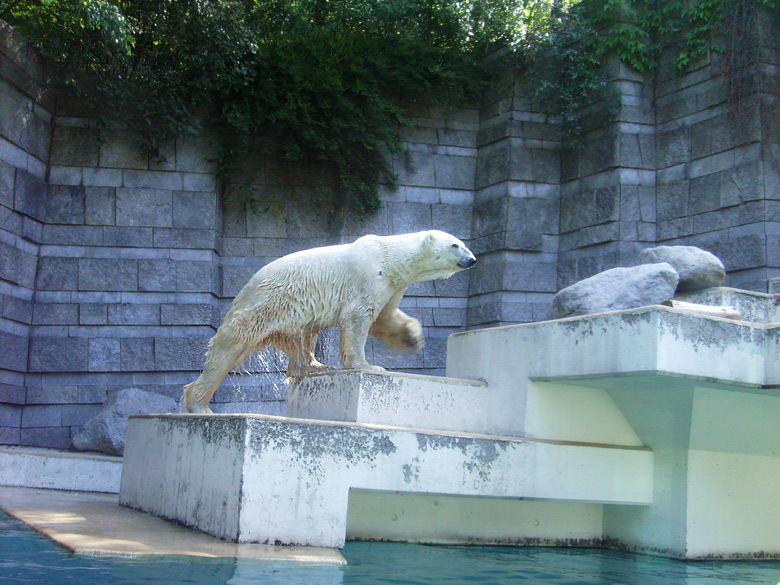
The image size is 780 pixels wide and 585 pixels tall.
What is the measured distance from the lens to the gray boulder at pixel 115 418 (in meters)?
8.51

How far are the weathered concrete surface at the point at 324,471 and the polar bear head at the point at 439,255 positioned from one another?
1.34 meters

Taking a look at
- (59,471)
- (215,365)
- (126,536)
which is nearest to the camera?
(126,536)

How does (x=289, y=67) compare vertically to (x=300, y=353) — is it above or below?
above

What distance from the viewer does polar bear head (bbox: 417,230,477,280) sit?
576 cm

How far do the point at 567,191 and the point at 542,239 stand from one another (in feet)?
2.23

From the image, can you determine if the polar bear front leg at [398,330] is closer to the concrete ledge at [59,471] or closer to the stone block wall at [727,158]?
the concrete ledge at [59,471]

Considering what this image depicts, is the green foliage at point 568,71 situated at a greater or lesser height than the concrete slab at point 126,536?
greater

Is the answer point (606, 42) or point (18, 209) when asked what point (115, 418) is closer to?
→ point (18, 209)

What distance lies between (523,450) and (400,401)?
2.68 ft

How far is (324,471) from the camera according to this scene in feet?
14.6

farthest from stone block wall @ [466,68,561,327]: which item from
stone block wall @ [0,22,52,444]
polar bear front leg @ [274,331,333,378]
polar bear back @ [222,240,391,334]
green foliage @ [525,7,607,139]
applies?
stone block wall @ [0,22,52,444]

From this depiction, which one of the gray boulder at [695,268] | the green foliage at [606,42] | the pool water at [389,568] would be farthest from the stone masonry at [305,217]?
the pool water at [389,568]

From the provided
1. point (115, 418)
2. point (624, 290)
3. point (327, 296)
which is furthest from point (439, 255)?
point (115, 418)

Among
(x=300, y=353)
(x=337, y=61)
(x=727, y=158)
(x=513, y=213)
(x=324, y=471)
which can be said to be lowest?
(x=324, y=471)
